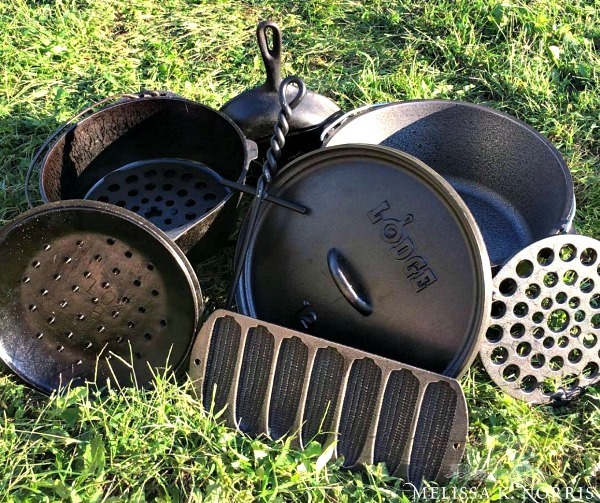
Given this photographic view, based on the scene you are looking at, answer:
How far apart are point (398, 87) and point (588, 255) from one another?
50.7 inches

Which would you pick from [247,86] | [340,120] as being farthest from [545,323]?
[247,86]

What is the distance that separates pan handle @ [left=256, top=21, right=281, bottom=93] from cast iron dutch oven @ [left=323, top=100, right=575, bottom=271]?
26 cm

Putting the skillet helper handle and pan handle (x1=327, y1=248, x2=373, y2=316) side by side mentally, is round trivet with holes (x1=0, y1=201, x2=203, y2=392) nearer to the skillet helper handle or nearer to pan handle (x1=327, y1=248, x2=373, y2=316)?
the skillet helper handle

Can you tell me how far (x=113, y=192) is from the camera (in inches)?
90.0

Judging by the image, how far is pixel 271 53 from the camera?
229 cm

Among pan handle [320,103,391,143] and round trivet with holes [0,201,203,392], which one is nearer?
round trivet with holes [0,201,203,392]

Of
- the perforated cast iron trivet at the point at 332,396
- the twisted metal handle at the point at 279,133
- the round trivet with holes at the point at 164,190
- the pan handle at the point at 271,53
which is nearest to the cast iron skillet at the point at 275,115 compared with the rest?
the pan handle at the point at 271,53

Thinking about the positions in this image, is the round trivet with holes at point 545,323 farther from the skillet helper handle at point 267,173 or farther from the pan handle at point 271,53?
the pan handle at point 271,53

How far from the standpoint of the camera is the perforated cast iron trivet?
5.49ft

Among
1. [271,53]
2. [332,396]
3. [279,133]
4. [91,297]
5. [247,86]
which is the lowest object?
[332,396]

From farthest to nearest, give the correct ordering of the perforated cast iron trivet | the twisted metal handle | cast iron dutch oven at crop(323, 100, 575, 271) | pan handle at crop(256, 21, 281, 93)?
cast iron dutch oven at crop(323, 100, 575, 271) < pan handle at crop(256, 21, 281, 93) < the twisted metal handle < the perforated cast iron trivet

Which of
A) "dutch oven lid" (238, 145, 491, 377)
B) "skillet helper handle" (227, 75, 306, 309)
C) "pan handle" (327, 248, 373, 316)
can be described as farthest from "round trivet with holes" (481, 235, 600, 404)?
"skillet helper handle" (227, 75, 306, 309)

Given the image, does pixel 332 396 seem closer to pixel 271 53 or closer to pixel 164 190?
pixel 164 190

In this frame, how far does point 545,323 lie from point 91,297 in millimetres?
1190
